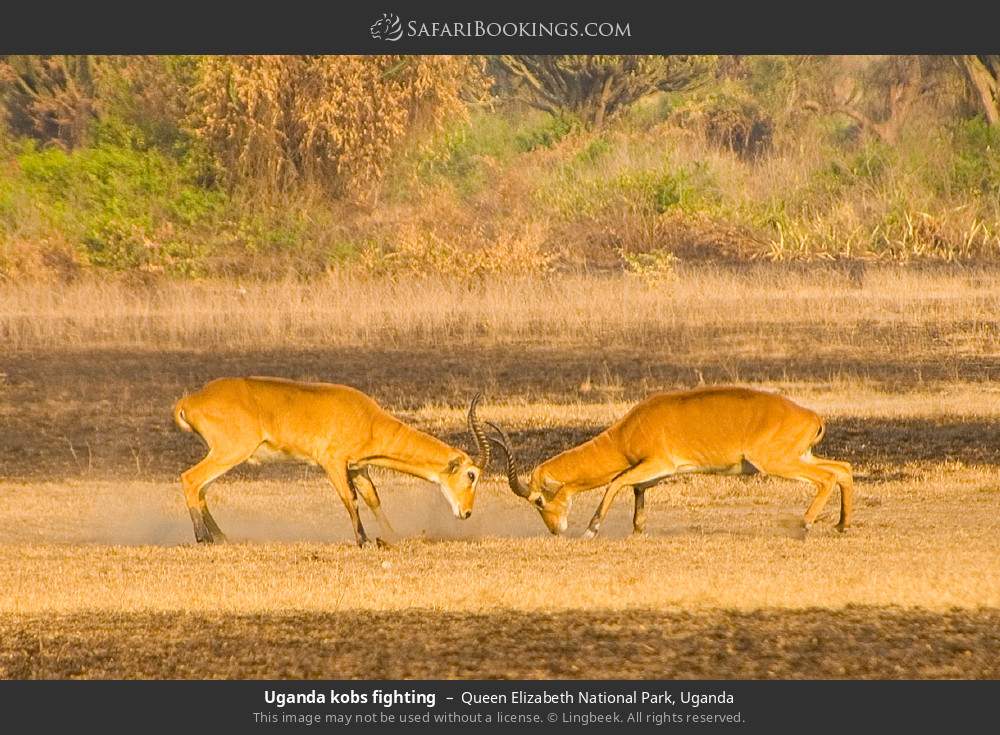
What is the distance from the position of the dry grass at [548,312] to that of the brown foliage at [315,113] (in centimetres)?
569

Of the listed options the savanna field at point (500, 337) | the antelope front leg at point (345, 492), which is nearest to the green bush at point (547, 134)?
the savanna field at point (500, 337)

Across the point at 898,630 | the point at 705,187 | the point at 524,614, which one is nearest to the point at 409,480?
the point at 524,614

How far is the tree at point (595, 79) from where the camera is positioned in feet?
154

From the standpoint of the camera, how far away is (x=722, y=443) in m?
14.8

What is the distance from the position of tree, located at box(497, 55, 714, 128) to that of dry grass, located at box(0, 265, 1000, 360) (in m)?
16.3

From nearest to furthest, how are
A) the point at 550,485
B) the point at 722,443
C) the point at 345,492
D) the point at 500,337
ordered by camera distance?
the point at 345,492 → the point at 722,443 → the point at 550,485 → the point at 500,337

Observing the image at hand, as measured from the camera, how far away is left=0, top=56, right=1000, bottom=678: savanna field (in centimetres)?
1207

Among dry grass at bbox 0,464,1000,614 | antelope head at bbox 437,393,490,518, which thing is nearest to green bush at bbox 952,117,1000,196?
dry grass at bbox 0,464,1000,614

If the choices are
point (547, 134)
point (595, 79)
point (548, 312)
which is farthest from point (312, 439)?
point (595, 79)

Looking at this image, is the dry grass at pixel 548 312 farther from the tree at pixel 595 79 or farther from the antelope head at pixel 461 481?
the tree at pixel 595 79

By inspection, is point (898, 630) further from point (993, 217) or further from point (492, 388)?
point (993, 217)

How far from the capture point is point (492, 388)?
23141mm

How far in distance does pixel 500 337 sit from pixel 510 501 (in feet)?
30.9

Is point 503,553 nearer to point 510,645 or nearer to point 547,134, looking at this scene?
point 510,645
